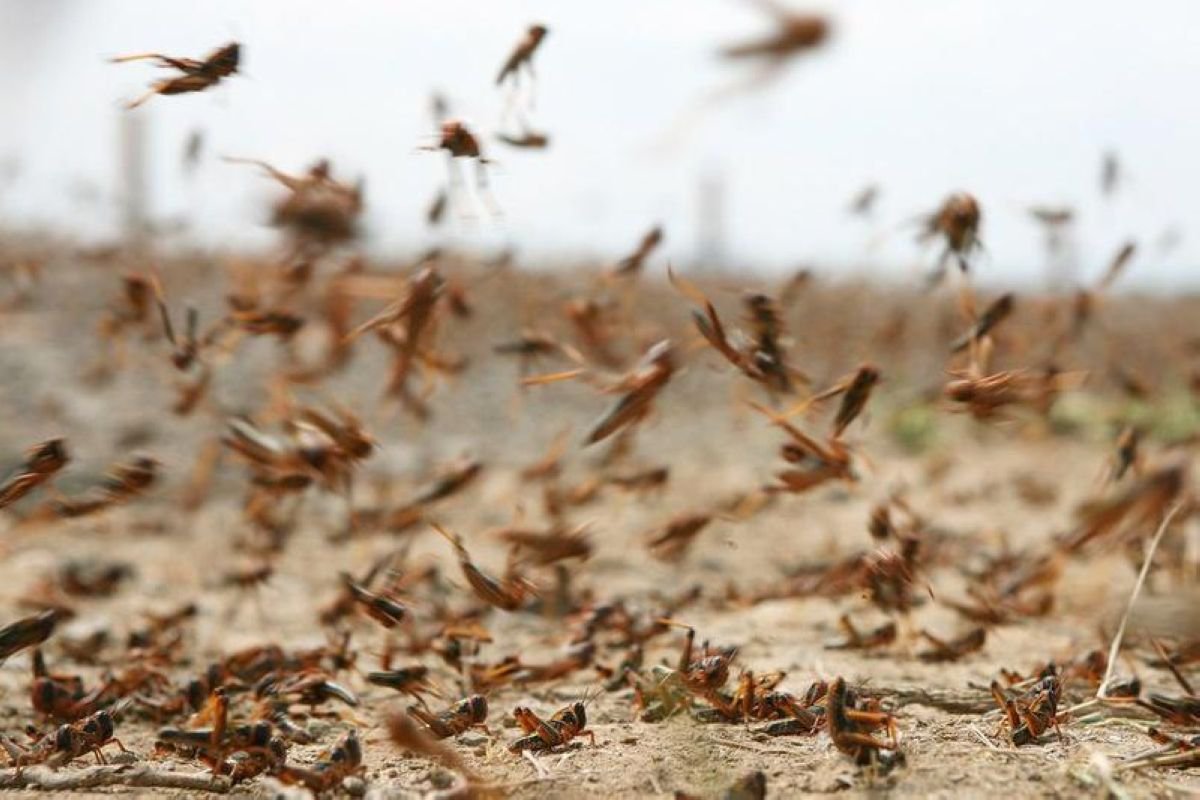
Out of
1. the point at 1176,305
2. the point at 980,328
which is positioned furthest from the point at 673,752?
the point at 1176,305

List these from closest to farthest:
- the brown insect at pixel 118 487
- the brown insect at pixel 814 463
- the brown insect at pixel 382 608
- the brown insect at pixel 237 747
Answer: the brown insect at pixel 237 747 < the brown insect at pixel 382 608 < the brown insect at pixel 814 463 < the brown insect at pixel 118 487

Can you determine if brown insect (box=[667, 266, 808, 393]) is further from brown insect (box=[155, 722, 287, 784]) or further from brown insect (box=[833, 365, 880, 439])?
brown insect (box=[155, 722, 287, 784])

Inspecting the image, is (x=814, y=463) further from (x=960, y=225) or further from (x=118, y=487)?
(x=118, y=487)

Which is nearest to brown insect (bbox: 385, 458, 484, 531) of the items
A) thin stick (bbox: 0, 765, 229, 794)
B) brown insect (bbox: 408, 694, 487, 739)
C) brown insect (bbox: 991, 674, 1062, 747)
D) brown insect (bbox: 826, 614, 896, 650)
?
brown insect (bbox: 408, 694, 487, 739)

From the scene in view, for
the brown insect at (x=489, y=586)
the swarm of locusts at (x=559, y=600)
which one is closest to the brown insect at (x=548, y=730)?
the swarm of locusts at (x=559, y=600)

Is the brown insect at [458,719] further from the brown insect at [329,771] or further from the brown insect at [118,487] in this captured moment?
the brown insect at [118,487]

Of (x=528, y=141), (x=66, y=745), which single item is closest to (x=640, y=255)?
(x=528, y=141)

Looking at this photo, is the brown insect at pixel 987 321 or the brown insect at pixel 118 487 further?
the brown insect at pixel 118 487
